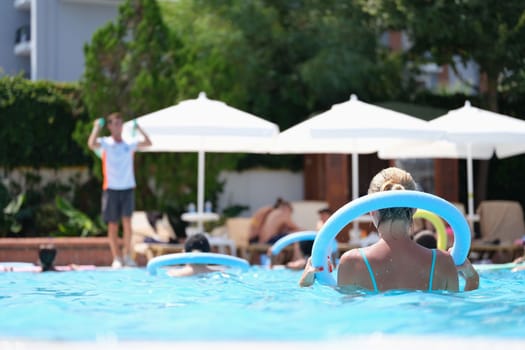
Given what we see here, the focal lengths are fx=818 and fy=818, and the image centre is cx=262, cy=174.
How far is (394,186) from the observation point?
553cm

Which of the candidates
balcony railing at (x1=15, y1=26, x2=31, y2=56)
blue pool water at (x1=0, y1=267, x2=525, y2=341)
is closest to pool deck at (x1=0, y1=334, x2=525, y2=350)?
blue pool water at (x1=0, y1=267, x2=525, y2=341)

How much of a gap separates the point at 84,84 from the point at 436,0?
7.37 meters

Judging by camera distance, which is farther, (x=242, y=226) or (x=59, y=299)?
(x=242, y=226)

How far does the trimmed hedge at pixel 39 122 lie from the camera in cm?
1681

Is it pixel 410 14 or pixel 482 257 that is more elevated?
pixel 410 14

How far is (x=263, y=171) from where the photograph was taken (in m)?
18.9

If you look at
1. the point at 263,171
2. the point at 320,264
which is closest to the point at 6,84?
the point at 263,171

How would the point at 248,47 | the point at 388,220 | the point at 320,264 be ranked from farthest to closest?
the point at 248,47, the point at 320,264, the point at 388,220

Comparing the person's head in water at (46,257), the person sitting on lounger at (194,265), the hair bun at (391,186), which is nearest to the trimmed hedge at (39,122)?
the person's head in water at (46,257)

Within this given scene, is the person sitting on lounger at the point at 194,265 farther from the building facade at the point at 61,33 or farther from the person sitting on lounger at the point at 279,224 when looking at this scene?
the building facade at the point at 61,33

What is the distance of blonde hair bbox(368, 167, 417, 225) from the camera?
5.35m

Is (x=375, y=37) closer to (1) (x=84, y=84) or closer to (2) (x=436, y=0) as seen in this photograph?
(2) (x=436, y=0)

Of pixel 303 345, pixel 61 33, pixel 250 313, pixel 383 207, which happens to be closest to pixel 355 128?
pixel 383 207

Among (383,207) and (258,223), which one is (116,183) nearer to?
(258,223)
